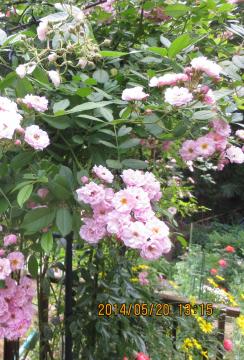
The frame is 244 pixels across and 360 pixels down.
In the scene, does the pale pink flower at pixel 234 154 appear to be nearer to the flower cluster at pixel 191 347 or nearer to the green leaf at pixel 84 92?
the green leaf at pixel 84 92

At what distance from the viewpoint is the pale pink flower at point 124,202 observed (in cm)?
79

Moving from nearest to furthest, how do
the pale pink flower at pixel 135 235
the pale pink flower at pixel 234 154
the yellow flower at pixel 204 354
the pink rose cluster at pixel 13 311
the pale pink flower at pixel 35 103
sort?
the pale pink flower at pixel 135 235 < the pale pink flower at pixel 35 103 < the pink rose cluster at pixel 13 311 < the pale pink flower at pixel 234 154 < the yellow flower at pixel 204 354

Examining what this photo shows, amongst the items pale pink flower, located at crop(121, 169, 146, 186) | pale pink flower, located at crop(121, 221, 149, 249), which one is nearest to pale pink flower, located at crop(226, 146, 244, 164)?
pale pink flower, located at crop(121, 169, 146, 186)

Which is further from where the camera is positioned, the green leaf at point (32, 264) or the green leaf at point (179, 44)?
the green leaf at point (32, 264)

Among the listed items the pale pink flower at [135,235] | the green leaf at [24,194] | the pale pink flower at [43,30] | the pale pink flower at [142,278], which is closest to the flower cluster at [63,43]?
the pale pink flower at [43,30]

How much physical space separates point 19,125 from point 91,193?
0.19 meters

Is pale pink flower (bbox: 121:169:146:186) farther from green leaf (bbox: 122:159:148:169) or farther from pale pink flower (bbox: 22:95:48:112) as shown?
pale pink flower (bbox: 22:95:48:112)

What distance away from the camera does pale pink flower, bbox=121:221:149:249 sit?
76cm

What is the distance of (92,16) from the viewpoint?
4.43ft

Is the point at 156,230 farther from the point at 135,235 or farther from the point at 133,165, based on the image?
the point at 133,165

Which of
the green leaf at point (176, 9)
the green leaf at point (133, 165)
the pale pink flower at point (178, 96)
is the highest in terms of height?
the green leaf at point (176, 9)

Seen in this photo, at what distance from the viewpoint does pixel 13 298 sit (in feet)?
3.26

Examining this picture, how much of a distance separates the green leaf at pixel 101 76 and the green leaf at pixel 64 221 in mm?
341
